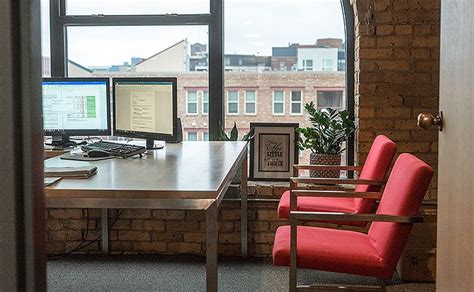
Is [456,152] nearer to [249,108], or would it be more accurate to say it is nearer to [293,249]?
[293,249]

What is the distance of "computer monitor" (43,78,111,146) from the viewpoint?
3254mm

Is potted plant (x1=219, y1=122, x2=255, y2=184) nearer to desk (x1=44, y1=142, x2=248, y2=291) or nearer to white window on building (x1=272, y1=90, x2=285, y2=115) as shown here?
white window on building (x1=272, y1=90, x2=285, y2=115)

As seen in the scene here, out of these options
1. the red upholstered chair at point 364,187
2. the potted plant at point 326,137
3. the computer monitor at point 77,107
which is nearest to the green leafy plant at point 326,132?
the potted plant at point 326,137

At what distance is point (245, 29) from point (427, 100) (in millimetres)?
1352

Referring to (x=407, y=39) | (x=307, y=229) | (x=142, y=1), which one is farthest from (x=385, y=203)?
(x=142, y=1)

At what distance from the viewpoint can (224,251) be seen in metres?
3.65

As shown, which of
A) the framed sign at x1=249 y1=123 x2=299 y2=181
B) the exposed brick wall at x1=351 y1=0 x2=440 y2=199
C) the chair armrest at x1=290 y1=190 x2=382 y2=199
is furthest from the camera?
the framed sign at x1=249 y1=123 x2=299 y2=181

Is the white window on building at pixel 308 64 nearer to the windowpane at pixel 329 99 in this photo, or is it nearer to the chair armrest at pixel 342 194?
the windowpane at pixel 329 99

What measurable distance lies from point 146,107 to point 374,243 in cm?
152

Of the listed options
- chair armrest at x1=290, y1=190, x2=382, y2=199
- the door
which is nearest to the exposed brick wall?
chair armrest at x1=290, y1=190, x2=382, y2=199

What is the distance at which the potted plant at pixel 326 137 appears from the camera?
3523 mm

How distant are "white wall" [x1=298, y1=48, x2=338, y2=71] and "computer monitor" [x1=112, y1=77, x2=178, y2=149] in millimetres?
1177

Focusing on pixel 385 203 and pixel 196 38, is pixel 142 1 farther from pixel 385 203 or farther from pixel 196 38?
pixel 385 203

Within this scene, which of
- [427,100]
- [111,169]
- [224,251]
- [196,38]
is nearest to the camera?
[111,169]
